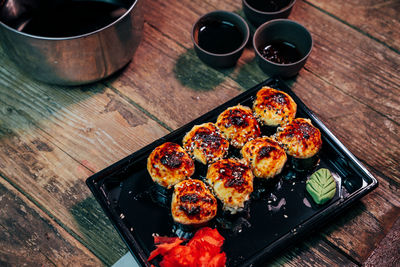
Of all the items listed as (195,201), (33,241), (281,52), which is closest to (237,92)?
(281,52)

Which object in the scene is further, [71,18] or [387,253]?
[71,18]

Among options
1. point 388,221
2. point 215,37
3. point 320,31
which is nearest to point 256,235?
point 388,221

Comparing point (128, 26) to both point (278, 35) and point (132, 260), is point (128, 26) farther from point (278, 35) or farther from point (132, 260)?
point (132, 260)

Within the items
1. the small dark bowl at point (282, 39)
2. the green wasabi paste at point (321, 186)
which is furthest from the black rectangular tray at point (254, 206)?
the small dark bowl at point (282, 39)

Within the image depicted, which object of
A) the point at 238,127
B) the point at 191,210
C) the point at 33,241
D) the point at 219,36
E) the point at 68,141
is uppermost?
the point at 219,36

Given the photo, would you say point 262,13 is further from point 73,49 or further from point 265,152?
point 73,49

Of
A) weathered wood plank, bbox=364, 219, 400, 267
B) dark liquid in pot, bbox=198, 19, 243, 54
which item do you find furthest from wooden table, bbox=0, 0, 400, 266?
dark liquid in pot, bbox=198, 19, 243, 54
